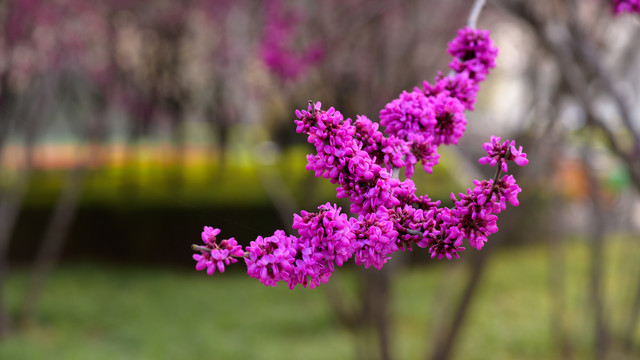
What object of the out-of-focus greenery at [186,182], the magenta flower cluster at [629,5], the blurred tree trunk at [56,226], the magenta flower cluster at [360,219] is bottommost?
the magenta flower cluster at [360,219]

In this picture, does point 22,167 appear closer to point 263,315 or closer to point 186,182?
point 263,315

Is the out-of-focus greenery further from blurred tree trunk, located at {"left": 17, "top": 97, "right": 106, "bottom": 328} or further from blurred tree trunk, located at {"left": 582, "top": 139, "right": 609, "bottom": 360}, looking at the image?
blurred tree trunk, located at {"left": 582, "top": 139, "right": 609, "bottom": 360}

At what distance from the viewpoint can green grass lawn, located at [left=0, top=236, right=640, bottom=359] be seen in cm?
559

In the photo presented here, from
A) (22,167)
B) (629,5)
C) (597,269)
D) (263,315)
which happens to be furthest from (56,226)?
(629,5)

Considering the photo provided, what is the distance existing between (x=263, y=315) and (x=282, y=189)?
1.46 meters

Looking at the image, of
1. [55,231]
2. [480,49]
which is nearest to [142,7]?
[55,231]

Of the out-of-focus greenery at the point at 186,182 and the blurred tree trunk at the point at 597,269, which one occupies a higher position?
the out-of-focus greenery at the point at 186,182

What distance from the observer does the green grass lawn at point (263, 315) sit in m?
5.59

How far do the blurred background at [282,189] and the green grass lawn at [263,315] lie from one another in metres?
0.03

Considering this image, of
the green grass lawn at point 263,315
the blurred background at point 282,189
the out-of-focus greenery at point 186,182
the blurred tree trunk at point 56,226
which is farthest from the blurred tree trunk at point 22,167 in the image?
the out-of-focus greenery at point 186,182

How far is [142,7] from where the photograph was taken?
8055 mm

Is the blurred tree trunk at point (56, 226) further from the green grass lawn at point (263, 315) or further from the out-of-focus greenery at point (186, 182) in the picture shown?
the out-of-focus greenery at point (186, 182)

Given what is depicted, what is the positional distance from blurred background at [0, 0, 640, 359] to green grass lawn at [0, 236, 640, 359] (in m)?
0.03

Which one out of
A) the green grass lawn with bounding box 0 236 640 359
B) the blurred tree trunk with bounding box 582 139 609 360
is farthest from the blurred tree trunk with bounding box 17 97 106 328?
the blurred tree trunk with bounding box 582 139 609 360
